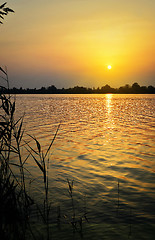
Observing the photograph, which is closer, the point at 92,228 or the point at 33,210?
the point at 92,228

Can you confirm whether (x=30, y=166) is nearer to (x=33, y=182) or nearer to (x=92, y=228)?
(x=33, y=182)

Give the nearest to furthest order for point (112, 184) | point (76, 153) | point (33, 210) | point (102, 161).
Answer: point (33, 210)
point (112, 184)
point (102, 161)
point (76, 153)

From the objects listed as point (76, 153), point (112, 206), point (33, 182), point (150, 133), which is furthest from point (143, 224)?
point (150, 133)

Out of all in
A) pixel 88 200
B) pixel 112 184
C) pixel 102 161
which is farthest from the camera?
pixel 102 161

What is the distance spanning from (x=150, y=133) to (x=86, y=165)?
1083 centimetres

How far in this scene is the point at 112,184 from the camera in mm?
9336

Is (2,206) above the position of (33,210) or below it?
above

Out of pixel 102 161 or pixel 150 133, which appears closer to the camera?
pixel 102 161

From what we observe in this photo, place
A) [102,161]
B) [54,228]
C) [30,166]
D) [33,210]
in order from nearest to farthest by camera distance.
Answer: [54,228] < [33,210] < [30,166] < [102,161]

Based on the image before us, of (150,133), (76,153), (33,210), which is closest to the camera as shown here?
(33,210)

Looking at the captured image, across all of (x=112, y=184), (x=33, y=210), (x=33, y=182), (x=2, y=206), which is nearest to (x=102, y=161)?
(x=112, y=184)

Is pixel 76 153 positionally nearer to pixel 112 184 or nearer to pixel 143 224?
pixel 112 184

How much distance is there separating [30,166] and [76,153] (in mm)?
3325

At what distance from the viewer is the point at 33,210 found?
712 centimetres
